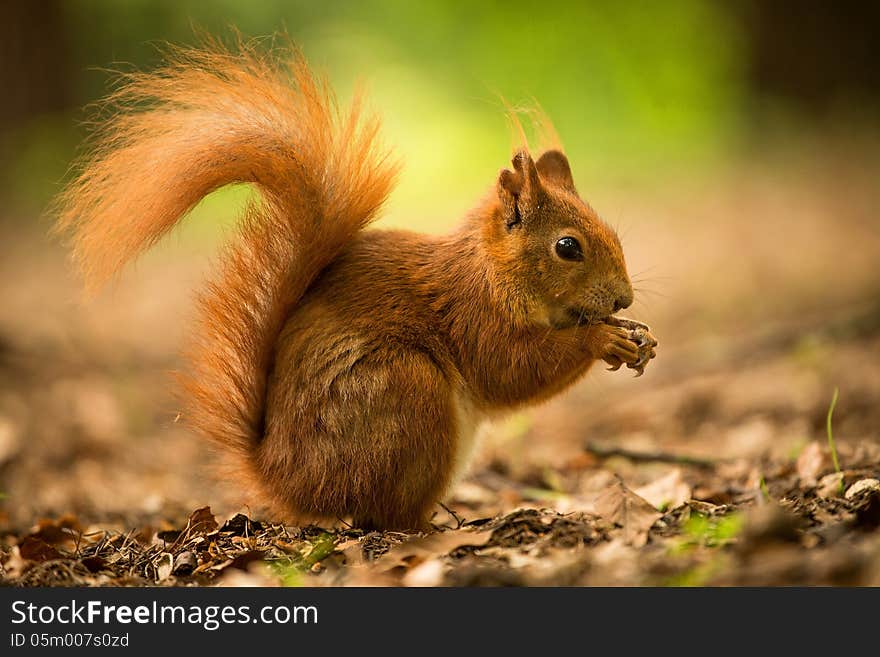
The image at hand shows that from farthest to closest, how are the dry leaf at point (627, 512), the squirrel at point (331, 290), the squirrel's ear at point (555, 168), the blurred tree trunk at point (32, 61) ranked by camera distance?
the blurred tree trunk at point (32, 61) < the squirrel's ear at point (555, 168) < the squirrel at point (331, 290) < the dry leaf at point (627, 512)

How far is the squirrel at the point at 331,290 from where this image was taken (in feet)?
9.00

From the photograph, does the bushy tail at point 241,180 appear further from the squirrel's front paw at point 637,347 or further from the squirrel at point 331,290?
the squirrel's front paw at point 637,347

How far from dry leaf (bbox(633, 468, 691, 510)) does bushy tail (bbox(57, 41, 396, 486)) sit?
135 centimetres

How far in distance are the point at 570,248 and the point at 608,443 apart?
5.40 ft

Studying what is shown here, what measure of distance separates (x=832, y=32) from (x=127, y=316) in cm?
786

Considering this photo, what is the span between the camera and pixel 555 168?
3.47 m

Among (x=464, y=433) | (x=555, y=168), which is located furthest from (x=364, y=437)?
(x=555, y=168)

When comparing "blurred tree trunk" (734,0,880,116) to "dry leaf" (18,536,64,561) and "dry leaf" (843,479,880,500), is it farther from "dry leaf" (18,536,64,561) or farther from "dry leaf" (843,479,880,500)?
"dry leaf" (18,536,64,561)

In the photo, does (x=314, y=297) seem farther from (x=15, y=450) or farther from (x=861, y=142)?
(x=861, y=142)

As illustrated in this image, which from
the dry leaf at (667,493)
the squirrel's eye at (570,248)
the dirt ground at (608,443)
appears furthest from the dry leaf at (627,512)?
the squirrel's eye at (570,248)

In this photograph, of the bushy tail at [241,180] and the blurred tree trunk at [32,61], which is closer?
the bushy tail at [241,180]

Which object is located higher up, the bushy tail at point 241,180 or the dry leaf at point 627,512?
the bushy tail at point 241,180

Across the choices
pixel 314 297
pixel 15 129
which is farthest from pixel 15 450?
pixel 15 129

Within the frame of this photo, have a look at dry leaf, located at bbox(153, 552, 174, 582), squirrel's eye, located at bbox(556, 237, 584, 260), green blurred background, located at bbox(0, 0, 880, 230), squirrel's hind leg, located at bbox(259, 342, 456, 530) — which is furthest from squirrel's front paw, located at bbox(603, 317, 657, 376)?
green blurred background, located at bbox(0, 0, 880, 230)
